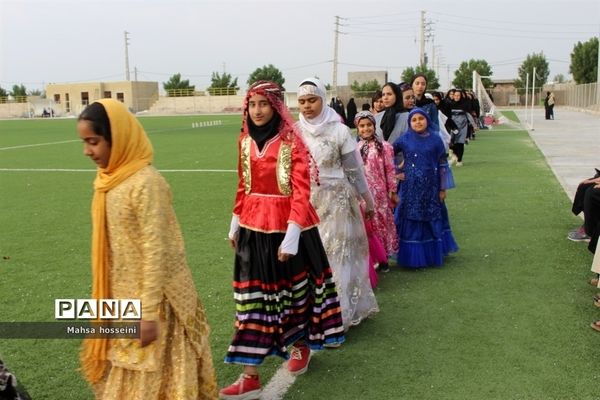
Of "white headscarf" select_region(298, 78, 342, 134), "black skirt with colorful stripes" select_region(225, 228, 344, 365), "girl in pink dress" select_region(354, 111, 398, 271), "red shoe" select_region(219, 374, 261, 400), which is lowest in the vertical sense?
"red shoe" select_region(219, 374, 261, 400)

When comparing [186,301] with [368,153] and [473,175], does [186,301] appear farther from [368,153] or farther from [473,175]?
[473,175]

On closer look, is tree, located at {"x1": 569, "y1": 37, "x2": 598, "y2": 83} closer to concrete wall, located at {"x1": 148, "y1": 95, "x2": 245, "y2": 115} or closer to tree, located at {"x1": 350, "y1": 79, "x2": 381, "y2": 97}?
tree, located at {"x1": 350, "y1": 79, "x2": 381, "y2": 97}

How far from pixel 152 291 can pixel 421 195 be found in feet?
12.8

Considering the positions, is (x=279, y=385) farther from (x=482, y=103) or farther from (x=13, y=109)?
(x=13, y=109)

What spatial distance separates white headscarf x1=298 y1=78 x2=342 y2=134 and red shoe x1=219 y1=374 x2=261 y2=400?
1.69 metres

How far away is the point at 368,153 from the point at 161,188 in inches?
139

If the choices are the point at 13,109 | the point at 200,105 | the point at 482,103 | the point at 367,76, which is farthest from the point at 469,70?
the point at 13,109

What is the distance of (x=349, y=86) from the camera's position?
214 ft

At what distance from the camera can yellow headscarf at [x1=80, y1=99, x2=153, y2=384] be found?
2572 millimetres

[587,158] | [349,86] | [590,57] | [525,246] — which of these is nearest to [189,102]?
[349,86]

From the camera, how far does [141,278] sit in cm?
263

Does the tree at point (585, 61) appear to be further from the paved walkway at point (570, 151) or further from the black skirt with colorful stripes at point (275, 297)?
the black skirt with colorful stripes at point (275, 297)

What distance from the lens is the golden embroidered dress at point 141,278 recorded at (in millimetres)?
2556

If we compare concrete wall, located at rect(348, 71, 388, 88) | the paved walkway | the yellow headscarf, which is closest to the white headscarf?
the yellow headscarf
